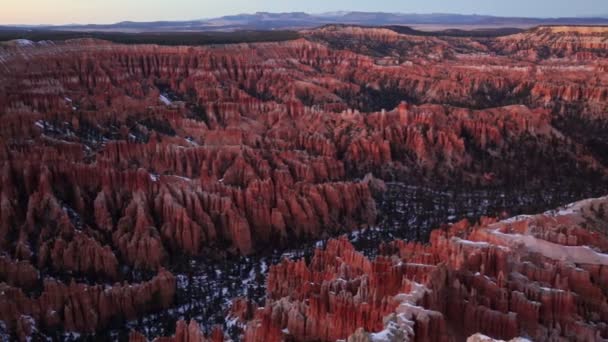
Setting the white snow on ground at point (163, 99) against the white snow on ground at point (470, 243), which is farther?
the white snow on ground at point (163, 99)

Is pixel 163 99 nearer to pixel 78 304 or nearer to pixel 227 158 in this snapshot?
pixel 227 158

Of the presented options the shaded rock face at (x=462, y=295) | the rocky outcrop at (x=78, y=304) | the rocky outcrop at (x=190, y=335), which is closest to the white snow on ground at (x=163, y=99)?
the rocky outcrop at (x=78, y=304)

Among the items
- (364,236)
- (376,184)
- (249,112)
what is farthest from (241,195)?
(249,112)

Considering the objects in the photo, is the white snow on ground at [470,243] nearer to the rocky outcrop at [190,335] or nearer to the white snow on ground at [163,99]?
the rocky outcrop at [190,335]

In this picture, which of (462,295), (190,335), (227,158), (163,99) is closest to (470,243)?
(462,295)

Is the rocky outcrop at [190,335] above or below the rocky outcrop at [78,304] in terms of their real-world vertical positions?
above

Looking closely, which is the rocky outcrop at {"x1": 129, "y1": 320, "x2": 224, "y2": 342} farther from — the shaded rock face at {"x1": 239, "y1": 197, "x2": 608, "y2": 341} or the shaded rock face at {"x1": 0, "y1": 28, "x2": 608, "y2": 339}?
the shaded rock face at {"x1": 239, "y1": 197, "x2": 608, "y2": 341}

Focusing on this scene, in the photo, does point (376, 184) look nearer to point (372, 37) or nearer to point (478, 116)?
point (478, 116)
